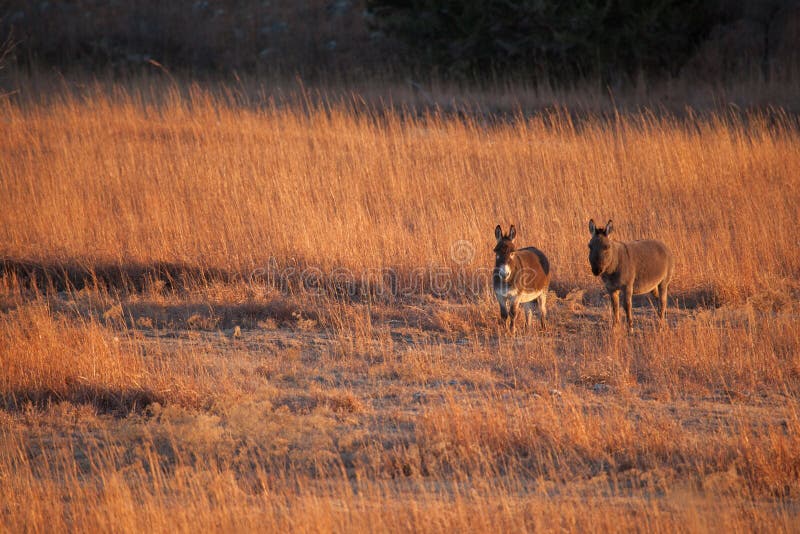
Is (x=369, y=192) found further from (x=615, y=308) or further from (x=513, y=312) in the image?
(x=615, y=308)

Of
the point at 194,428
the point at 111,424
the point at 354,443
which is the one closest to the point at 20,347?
the point at 111,424

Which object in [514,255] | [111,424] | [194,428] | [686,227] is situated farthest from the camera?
[686,227]

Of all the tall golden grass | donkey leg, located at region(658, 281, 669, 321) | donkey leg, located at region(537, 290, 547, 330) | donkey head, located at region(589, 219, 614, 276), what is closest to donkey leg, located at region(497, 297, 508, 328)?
donkey leg, located at region(537, 290, 547, 330)

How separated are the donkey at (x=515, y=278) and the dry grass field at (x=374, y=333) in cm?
34

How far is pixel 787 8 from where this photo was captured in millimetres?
27750

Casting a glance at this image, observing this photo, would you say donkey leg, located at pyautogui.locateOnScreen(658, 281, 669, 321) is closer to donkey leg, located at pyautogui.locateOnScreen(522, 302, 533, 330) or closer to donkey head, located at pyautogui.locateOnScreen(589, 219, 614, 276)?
donkey head, located at pyautogui.locateOnScreen(589, 219, 614, 276)

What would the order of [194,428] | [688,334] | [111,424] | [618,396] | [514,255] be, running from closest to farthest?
[194,428] < [111,424] < [618,396] < [688,334] < [514,255]

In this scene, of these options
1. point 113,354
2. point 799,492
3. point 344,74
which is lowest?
point 799,492

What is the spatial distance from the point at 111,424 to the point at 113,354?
1.09m

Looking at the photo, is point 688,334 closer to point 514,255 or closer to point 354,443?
point 514,255

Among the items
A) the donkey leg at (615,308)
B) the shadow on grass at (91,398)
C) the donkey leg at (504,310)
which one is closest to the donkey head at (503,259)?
the donkey leg at (504,310)

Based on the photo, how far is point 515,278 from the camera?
839cm

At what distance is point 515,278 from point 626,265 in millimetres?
1294

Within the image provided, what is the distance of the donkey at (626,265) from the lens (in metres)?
8.32
